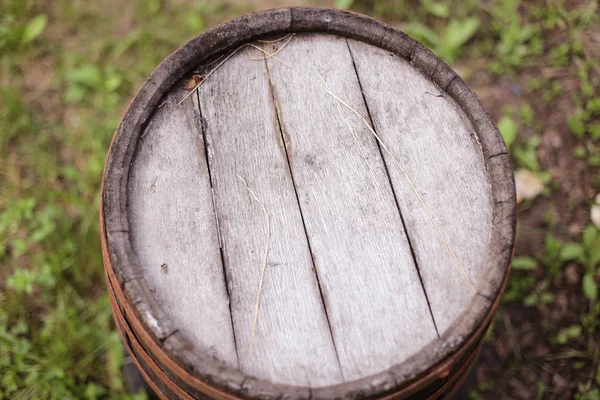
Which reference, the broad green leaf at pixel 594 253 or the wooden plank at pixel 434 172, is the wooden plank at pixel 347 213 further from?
the broad green leaf at pixel 594 253

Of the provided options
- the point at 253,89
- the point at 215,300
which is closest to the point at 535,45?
the point at 253,89

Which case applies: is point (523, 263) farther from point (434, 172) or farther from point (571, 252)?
point (434, 172)

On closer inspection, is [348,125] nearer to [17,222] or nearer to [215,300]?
[215,300]

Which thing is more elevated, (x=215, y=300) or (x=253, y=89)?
(x=253, y=89)

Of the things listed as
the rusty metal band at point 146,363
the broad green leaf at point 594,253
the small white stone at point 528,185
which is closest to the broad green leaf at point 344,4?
the small white stone at point 528,185

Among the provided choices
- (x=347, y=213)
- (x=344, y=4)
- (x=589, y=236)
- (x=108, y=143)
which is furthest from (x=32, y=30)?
(x=589, y=236)
